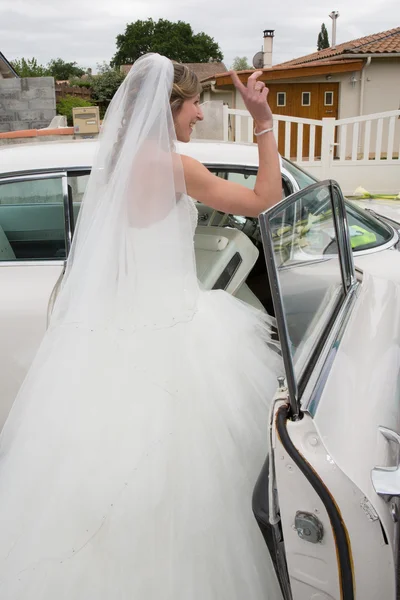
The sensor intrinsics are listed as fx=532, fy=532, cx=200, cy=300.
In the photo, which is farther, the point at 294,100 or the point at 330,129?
the point at 294,100

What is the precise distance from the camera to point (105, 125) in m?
2.08

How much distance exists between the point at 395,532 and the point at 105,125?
170 centimetres

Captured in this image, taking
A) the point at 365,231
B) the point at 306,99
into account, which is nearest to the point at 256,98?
the point at 365,231

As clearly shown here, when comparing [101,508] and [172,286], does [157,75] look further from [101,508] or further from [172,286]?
[101,508]

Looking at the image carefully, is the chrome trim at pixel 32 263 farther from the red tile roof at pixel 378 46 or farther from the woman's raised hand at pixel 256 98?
the red tile roof at pixel 378 46

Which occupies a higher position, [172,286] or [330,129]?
[330,129]

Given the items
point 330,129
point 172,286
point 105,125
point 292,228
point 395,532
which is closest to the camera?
point 395,532

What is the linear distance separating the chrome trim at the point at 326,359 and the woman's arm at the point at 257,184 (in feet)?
1.61

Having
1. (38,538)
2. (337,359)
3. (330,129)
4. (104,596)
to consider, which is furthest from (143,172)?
(330,129)

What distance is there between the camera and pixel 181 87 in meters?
1.99

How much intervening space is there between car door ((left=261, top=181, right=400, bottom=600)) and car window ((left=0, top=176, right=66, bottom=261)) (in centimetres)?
132

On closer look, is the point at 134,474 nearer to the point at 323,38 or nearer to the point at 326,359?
the point at 326,359

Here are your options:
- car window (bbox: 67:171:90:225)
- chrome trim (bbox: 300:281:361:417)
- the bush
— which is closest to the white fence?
car window (bbox: 67:171:90:225)

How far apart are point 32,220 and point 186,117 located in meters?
1.27
